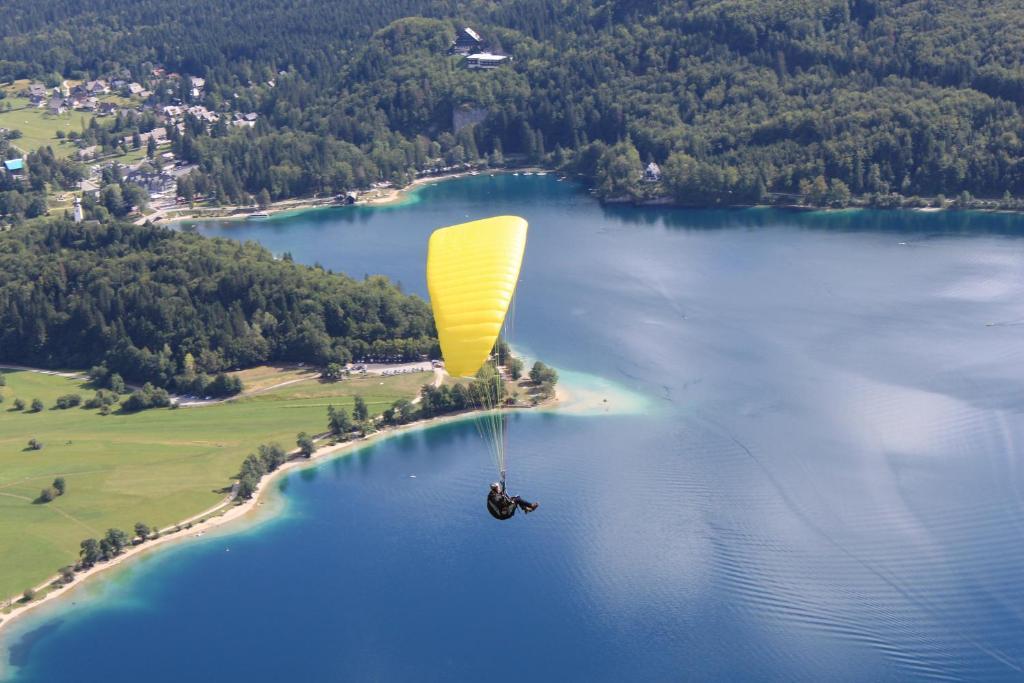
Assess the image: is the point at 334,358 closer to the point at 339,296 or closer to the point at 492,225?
the point at 339,296

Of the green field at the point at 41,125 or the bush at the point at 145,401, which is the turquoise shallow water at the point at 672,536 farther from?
the green field at the point at 41,125

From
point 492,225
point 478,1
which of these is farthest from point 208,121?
point 492,225

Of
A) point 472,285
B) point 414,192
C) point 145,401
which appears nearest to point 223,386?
point 145,401

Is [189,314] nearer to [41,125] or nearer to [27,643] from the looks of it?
[27,643]

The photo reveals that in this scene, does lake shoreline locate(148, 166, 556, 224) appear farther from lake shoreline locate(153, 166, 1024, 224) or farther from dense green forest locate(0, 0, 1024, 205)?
dense green forest locate(0, 0, 1024, 205)

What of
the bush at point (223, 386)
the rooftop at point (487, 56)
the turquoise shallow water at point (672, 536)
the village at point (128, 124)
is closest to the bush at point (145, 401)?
the bush at point (223, 386)
